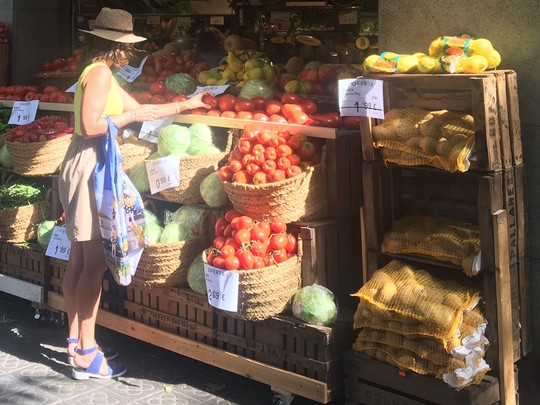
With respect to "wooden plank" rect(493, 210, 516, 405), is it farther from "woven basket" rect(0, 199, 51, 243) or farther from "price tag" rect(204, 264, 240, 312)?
"woven basket" rect(0, 199, 51, 243)

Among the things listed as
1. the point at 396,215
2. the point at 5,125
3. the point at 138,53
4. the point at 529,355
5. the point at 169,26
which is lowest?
the point at 529,355

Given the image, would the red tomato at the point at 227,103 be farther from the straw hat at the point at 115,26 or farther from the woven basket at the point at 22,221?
the woven basket at the point at 22,221

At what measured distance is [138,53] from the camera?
8.49 m

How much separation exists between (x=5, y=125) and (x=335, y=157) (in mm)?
3951

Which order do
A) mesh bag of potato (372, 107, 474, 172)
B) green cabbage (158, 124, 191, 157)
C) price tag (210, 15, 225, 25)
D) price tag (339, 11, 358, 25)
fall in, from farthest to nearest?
price tag (210, 15, 225, 25) < price tag (339, 11, 358, 25) < green cabbage (158, 124, 191, 157) < mesh bag of potato (372, 107, 474, 172)

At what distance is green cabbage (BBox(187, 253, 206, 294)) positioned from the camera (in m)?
5.73

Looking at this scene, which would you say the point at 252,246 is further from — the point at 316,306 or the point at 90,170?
the point at 90,170

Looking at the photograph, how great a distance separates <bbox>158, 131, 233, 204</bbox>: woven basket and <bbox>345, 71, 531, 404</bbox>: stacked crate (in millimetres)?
1412

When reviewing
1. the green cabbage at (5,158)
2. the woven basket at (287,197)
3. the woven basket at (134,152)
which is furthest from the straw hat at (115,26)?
the green cabbage at (5,158)

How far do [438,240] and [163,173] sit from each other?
215cm

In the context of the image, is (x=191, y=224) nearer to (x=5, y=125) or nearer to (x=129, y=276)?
(x=129, y=276)

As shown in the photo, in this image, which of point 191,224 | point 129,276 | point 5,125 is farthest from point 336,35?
point 129,276

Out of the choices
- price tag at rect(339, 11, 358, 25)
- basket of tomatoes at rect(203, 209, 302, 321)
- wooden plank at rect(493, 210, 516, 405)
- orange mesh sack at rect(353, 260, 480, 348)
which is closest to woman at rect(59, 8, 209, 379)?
basket of tomatoes at rect(203, 209, 302, 321)

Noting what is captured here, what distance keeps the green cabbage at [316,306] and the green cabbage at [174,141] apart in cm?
153
